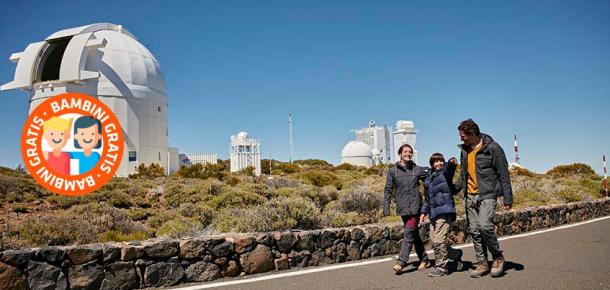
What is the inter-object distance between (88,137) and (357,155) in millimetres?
62885

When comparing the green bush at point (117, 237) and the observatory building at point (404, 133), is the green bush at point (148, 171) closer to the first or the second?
the green bush at point (117, 237)

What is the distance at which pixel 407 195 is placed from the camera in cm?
569

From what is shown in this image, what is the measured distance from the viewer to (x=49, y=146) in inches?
817

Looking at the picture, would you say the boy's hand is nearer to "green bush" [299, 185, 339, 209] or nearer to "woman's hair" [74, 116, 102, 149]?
"green bush" [299, 185, 339, 209]

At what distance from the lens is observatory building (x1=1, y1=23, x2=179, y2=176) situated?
28.9m

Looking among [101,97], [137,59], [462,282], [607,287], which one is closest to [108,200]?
[462,282]

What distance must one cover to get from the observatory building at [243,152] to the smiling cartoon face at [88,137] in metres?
26.6

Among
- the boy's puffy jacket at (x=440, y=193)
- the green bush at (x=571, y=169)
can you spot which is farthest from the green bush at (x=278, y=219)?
the green bush at (x=571, y=169)

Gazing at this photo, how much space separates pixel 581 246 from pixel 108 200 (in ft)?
41.1

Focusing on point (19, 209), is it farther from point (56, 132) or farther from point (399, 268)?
point (399, 268)

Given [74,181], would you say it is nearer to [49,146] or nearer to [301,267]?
[49,146]

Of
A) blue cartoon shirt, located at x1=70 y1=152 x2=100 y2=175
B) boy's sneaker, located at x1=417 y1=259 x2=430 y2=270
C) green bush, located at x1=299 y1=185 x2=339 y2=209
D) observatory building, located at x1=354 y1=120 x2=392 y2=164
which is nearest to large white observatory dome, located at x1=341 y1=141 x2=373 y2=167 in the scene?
observatory building, located at x1=354 y1=120 x2=392 y2=164

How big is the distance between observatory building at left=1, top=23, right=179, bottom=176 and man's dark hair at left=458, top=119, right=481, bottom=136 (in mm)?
27769

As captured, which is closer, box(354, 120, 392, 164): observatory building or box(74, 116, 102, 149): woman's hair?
box(74, 116, 102, 149): woman's hair
